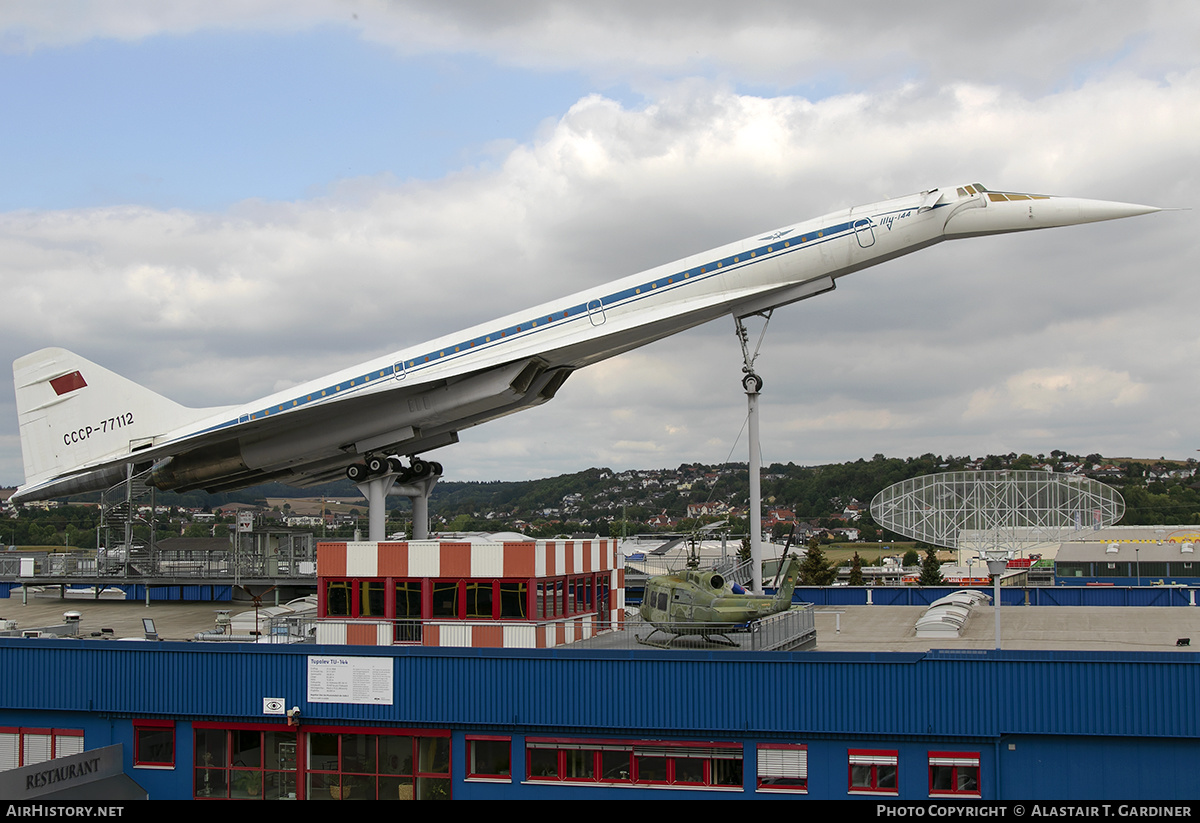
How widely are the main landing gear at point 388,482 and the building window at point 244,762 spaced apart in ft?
25.7

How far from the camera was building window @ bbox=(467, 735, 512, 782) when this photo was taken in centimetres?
1598

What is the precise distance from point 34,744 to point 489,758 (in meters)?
8.65

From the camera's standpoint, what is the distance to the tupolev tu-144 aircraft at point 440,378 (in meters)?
21.6

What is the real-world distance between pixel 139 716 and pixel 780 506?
140131mm

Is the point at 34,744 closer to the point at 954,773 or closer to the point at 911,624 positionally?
the point at 954,773

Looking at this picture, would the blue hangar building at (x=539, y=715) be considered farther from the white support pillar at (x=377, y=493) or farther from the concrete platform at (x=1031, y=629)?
the white support pillar at (x=377, y=493)

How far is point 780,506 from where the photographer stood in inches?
5994

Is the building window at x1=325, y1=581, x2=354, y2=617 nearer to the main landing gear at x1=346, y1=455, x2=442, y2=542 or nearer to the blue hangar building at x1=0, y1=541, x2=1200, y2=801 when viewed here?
the blue hangar building at x1=0, y1=541, x2=1200, y2=801

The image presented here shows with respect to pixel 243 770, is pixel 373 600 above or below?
above

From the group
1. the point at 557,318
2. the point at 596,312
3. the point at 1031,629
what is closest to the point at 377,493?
the point at 557,318

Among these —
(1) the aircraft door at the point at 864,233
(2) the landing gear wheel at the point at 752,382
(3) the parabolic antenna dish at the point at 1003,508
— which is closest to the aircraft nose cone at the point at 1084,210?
(1) the aircraft door at the point at 864,233

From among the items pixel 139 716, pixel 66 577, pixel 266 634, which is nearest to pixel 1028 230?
pixel 266 634

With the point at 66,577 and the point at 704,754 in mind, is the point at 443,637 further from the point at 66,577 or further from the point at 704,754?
the point at 66,577

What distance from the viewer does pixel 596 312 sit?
2333cm
